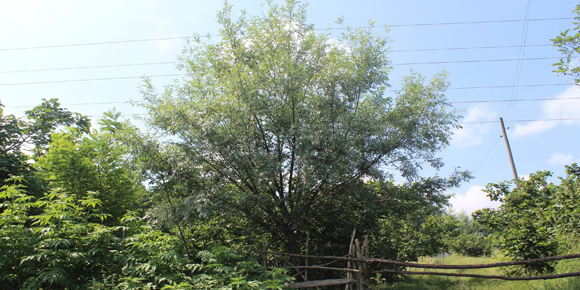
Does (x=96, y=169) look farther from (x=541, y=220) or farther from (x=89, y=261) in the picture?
(x=541, y=220)

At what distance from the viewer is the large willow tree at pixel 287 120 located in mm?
6574

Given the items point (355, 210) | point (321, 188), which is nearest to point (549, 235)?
point (355, 210)

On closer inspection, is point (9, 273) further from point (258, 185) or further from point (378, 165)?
point (378, 165)

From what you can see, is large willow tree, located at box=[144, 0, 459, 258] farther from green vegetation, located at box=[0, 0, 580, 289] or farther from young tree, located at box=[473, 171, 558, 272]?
young tree, located at box=[473, 171, 558, 272]

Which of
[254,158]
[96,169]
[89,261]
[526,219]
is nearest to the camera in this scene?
[89,261]

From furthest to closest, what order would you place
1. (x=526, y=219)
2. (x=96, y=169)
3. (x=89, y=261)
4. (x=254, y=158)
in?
(x=526, y=219)
(x=96, y=169)
(x=254, y=158)
(x=89, y=261)

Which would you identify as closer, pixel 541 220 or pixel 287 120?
pixel 287 120

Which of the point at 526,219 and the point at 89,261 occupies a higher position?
the point at 526,219

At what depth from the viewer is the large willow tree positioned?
6.57m

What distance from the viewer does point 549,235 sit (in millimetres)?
9742

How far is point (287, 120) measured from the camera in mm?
7074

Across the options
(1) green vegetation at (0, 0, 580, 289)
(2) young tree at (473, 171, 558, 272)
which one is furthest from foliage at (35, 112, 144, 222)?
(2) young tree at (473, 171, 558, 272)

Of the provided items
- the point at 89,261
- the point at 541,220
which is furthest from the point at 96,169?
the point at 541,220

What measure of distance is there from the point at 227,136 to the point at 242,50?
203 centimetres
